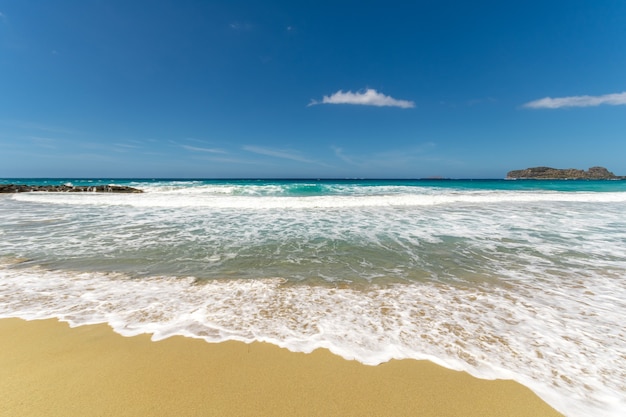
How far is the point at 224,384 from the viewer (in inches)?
90.4

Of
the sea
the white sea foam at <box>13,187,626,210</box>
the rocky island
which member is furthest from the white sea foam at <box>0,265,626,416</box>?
the rocky island

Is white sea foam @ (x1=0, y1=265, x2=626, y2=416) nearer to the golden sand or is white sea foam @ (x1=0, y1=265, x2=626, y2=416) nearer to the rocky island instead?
the golden sand

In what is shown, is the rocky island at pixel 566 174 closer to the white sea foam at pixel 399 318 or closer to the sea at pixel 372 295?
the sea at pixel 372 295

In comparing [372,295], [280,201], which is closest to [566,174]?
[280,201]

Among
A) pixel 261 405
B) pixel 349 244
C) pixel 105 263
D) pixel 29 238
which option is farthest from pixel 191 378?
pixel 29 238

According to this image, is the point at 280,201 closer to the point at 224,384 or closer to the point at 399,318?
the point at 399,318

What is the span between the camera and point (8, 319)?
3350mm

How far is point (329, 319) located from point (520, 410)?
189 centimetres

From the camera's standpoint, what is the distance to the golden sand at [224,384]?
2061 mm

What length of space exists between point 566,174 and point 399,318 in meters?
129

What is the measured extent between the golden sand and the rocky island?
123947mm

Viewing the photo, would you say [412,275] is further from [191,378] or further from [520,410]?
[191,378]

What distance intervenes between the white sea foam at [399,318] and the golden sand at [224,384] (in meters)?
0.18

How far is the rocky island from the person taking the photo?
316 ft
